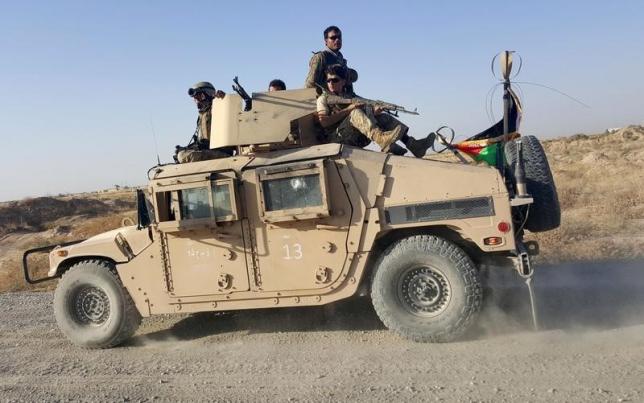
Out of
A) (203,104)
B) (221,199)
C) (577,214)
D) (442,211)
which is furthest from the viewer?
(577,214)

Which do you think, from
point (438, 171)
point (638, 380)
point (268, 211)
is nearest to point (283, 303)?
point (268, 211)

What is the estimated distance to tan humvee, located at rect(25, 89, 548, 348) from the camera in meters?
5.39

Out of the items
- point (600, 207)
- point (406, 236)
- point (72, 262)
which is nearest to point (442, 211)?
point (406, 236)

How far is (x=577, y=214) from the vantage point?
12.4m

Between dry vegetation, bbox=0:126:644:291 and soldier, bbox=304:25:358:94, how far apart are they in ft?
15.3

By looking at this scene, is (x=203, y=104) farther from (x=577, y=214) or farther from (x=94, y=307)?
(x=577, y=214)

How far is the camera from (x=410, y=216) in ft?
18.0

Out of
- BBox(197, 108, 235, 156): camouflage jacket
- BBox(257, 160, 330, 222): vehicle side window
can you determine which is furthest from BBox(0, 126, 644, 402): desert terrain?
BBox(197, 108, 235, 156): camouflage jacket

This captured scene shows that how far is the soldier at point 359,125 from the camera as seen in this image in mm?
6125

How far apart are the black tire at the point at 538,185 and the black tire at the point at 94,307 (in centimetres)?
451

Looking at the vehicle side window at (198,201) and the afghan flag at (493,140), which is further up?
the afghan flag at (493,140)

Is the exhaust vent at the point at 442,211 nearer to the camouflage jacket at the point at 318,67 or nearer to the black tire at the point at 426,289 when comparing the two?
the black tire at the point at 426,289

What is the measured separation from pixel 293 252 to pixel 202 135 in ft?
8.16

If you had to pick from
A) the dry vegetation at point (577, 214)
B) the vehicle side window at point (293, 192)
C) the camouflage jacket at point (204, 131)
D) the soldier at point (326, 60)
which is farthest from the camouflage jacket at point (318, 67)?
the dry vegetation at point (577, 214)
